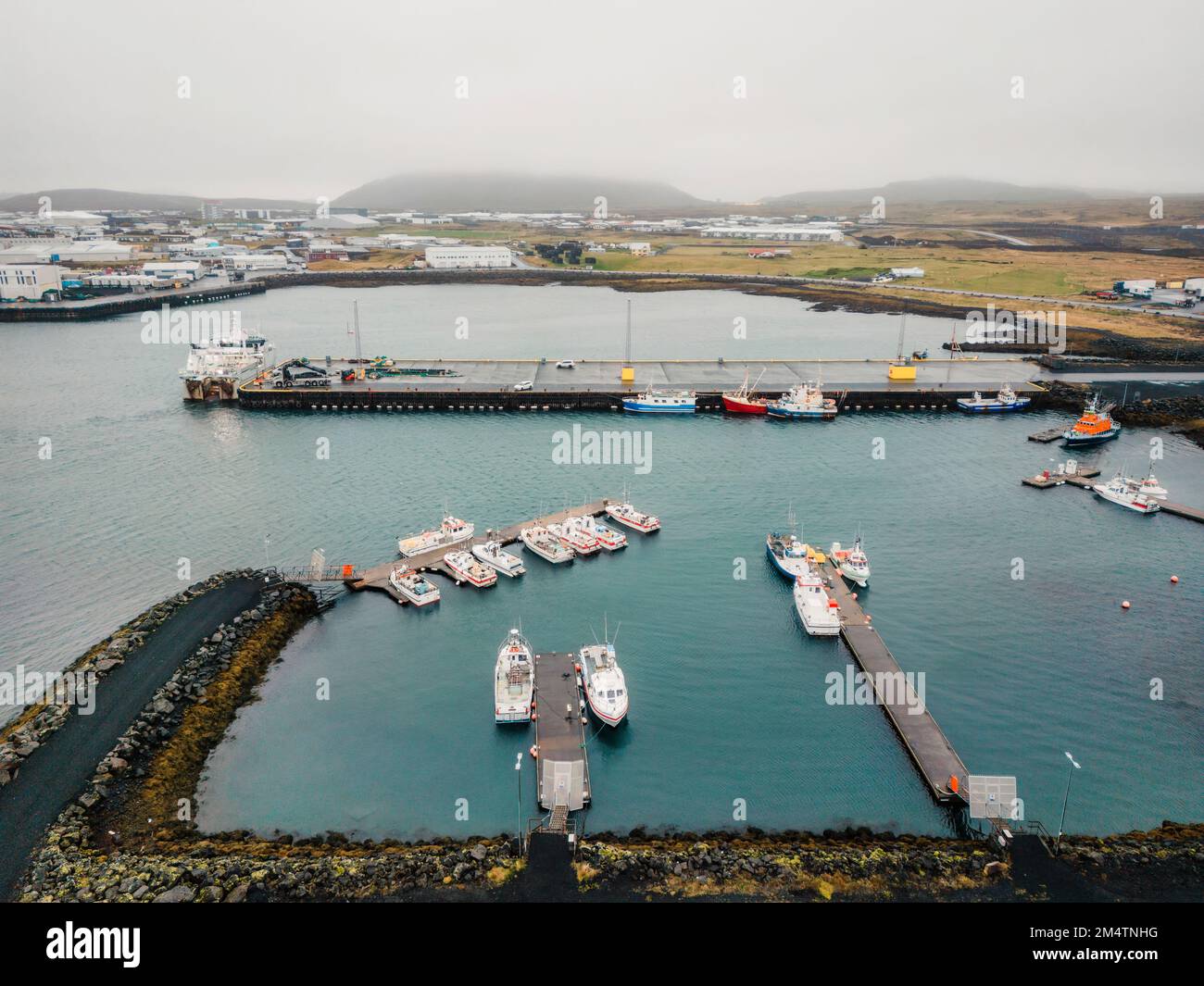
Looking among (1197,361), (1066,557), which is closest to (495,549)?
(1066,557)

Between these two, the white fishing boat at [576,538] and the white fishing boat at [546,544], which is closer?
the white fishing boat at [546,544]

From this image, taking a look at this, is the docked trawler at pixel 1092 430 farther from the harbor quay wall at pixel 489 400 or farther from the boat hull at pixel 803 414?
the boat hull at pixel 803 414

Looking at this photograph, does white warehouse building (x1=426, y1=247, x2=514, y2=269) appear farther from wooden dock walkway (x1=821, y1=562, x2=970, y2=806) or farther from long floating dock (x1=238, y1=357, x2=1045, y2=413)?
wooden dock walkway (x1=821, y1=562, x2=970, y2=806)

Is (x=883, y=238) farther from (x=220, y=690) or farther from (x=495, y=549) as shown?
(x=220, y=690)

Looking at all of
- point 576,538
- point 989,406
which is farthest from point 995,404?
point 576,538

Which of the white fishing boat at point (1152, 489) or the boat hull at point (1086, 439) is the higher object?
the boat hull at point (1086, 439)

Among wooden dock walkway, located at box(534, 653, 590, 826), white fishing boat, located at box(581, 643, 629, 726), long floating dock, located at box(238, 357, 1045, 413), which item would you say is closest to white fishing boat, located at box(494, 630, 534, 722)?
wooden dock walkway, located at box(534, 653, 590, 826)

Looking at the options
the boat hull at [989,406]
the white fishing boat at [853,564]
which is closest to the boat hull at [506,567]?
the white fishing boat at [853,564]

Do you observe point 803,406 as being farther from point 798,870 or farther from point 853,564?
point 798,870
